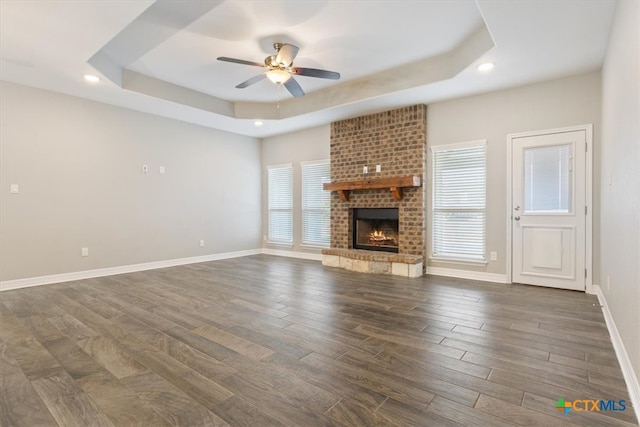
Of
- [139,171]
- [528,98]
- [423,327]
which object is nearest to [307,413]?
[423,327]

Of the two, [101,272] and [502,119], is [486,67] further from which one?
[101,272]

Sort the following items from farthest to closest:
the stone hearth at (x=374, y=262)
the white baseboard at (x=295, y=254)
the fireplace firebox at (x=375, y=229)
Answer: the white baseboard at (x=295, y=254), the fireplace firebox at (x=375, y=229), the stone hearth at (x=374, y=262)

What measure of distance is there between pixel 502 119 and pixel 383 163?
187 centimetres

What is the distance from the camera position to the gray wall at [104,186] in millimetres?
4320

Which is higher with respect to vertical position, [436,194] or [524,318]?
[436,194]

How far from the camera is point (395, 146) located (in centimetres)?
542

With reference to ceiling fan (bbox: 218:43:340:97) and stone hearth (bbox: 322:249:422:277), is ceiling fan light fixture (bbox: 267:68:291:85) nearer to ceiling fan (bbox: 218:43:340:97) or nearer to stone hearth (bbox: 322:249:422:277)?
ceiling fan (bbox: 218:43:340:97)

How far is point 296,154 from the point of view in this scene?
22.9 feet

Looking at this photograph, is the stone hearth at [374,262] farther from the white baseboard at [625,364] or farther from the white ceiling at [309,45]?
the white ceiling at [309,45]

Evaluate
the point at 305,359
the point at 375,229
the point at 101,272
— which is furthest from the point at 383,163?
the point at 101,272

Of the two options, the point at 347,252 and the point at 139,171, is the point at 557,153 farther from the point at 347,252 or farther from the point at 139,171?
the point at 139,171

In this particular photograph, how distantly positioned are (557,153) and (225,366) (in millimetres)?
4581

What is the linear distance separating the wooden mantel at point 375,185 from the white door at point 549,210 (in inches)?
56.3

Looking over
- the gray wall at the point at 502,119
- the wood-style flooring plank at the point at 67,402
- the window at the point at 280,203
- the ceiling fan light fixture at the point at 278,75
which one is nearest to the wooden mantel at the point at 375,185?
the gray wall at the point at 502,119
